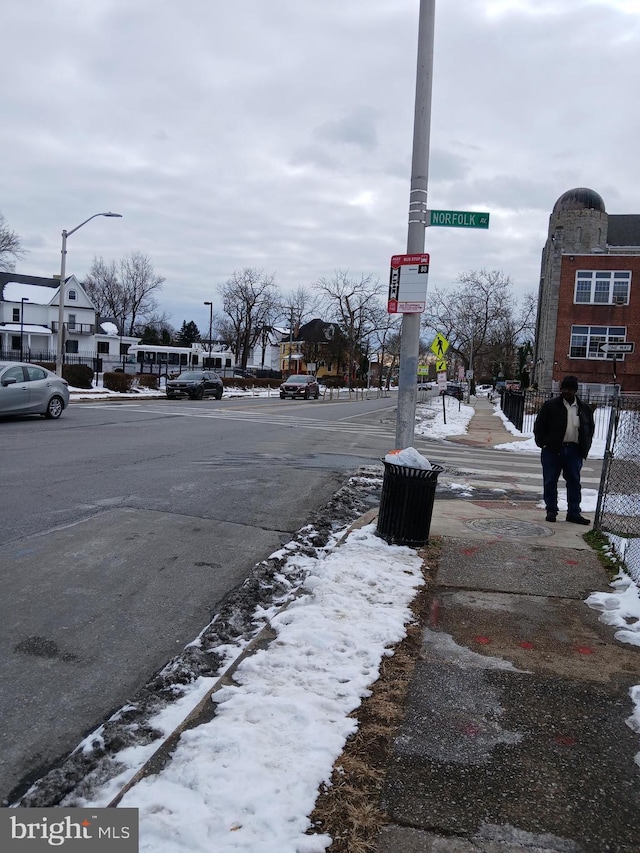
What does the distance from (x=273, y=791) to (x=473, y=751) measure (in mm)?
1013

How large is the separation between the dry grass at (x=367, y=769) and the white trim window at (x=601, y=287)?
4898cm

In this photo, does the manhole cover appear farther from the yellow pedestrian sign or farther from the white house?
the white house

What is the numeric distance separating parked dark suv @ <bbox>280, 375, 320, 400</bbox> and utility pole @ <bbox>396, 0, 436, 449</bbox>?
38241 millimetres

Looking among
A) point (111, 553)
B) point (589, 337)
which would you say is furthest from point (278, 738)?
point (589, 337)

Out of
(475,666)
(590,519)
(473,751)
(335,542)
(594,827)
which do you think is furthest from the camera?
(590,519)

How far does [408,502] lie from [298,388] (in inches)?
1552

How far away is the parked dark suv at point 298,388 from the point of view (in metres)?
45.7

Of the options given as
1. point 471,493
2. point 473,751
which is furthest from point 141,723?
point 471,493

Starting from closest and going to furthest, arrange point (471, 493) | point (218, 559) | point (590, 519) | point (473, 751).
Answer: point (473, 751) < point (218, 559) < point (590, 519) < point (471, 493)

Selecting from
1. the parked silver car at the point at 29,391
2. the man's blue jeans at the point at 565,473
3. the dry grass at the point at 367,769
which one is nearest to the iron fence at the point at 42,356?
the parked silver car at the point at 29,391

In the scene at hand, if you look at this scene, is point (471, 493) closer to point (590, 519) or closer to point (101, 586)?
point (590, 519)

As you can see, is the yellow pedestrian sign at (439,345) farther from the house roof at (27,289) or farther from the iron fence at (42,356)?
the house roof at (27,289)

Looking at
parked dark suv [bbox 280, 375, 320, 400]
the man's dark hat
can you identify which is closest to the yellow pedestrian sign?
the man's dark hat

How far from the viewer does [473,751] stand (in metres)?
3.07
